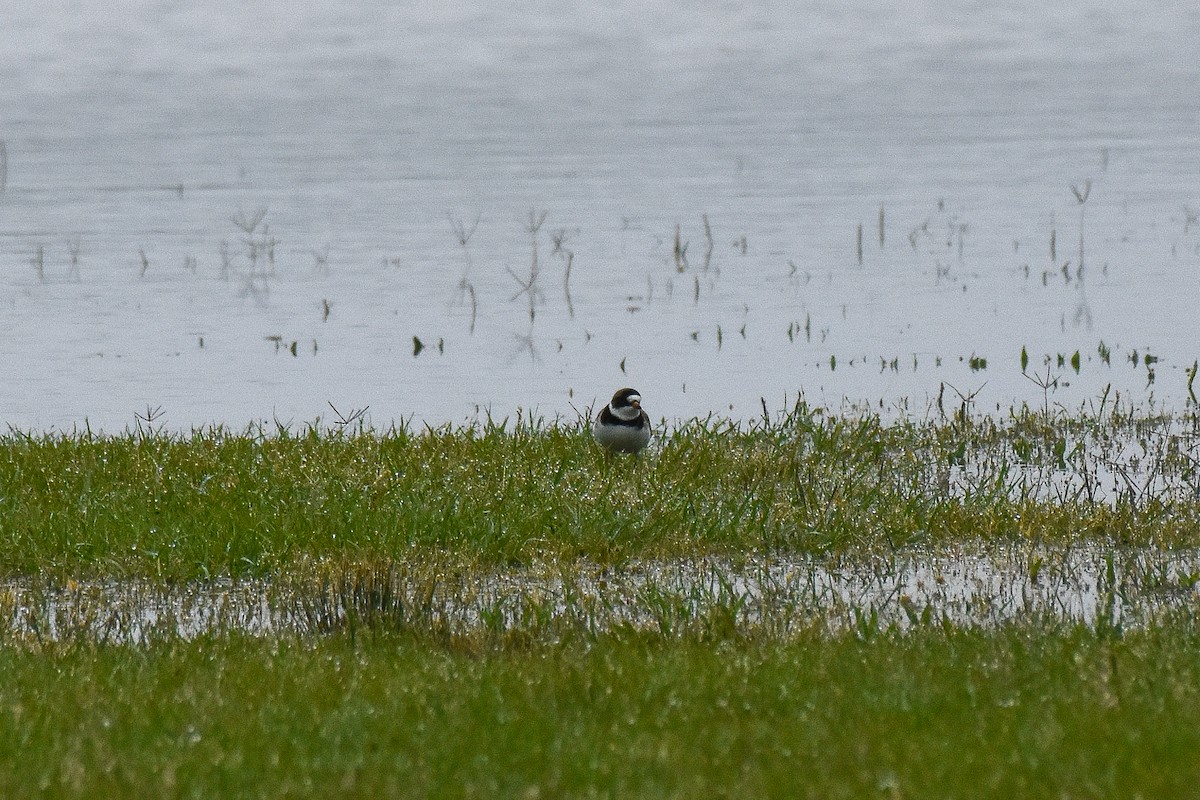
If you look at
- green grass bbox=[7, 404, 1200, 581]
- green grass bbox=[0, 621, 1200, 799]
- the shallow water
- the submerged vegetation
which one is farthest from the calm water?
green grass bbox=[0, 621, 1200, 799]

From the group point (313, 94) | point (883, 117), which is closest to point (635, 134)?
point (883, 117)

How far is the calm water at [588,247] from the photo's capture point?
18469mm

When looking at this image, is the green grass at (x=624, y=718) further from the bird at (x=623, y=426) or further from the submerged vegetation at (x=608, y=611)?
the bird at (x=623, y=426)

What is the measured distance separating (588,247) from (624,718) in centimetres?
2095

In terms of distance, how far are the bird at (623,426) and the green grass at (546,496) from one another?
0.13m

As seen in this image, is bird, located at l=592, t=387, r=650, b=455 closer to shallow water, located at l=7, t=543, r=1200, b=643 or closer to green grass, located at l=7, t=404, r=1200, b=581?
green grass, located at l=7, t=404, r=1200, b=581

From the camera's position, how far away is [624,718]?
6.73 m

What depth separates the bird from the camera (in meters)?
12.6

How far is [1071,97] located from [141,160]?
2861 centimetres

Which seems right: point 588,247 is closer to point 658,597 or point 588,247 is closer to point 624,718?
point 658,597

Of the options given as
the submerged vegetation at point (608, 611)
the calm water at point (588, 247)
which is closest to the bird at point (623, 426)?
the submerged vegetation at point (608, 611)

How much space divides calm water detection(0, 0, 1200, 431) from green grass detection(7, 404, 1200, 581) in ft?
5.53

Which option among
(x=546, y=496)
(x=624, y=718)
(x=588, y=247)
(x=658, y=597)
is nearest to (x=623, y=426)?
(x=546, y=496)

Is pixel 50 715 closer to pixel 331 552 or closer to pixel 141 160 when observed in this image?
pixel 331 552
